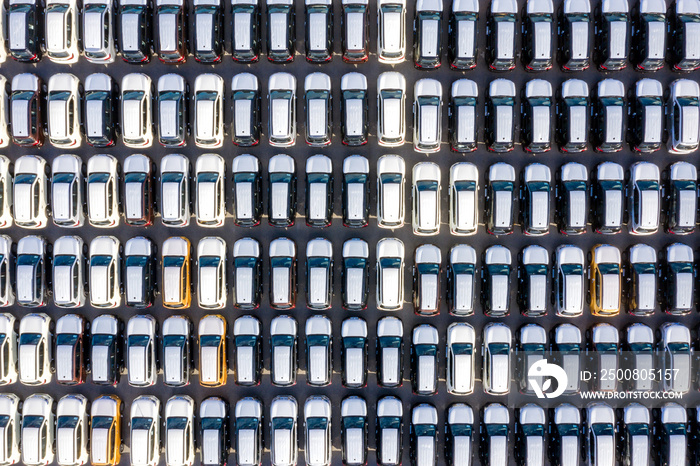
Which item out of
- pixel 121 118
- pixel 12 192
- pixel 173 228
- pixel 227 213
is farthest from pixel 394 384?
pixel 12 192

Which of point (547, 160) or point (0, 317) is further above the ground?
point (547, 160)

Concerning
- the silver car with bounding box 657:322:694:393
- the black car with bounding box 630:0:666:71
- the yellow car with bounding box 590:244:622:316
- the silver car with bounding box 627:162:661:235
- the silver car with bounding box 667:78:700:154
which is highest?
the black car with bounding box 630:0:666:71

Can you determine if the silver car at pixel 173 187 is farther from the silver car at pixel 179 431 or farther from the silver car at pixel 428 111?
the silver car at pixel 428 111

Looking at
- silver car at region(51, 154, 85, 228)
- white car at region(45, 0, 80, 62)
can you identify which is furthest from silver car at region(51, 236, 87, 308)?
white car at region(45, 0, 80, 62)

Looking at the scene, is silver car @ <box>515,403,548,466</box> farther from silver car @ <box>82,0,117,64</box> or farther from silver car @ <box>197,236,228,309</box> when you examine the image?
silver car @ <box>82,0,117,64</box>

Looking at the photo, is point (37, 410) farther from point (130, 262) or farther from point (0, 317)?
point (130, 262)
